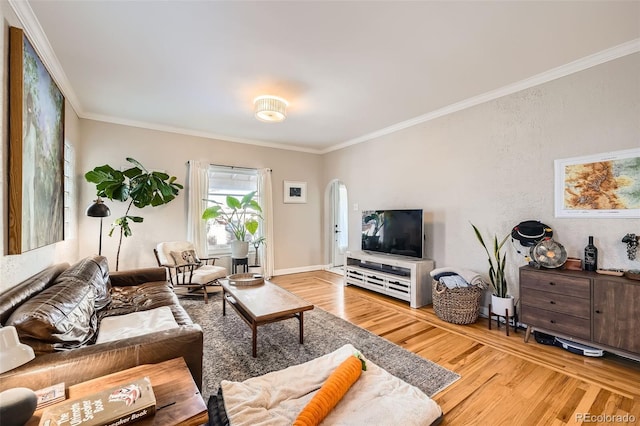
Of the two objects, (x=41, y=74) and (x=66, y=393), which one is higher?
(x=41, y=74)

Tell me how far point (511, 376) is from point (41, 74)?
175 inches

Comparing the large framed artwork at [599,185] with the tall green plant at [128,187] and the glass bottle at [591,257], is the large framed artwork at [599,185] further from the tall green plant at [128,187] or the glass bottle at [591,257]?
the tall green plant at [128,187]

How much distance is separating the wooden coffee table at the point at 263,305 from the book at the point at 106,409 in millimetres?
1222

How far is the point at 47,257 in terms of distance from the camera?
2.45 metres

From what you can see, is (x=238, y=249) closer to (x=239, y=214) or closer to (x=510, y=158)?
(x=239, y=214)

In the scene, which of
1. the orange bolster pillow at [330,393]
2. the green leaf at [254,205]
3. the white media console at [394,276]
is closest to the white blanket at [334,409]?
the orange bolster pillow at [330,393]

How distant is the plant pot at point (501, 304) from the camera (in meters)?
2.85

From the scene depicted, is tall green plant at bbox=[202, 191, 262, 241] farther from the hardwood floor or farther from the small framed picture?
the hardwood floor

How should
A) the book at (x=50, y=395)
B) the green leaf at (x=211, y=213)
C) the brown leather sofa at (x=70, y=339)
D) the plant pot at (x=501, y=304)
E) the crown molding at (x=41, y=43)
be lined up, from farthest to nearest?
the green leaf at (x=211, y=213), the plant pot at (x=501, y=304), the crown molding at (x=41, y=43), the brown leather sofa at (x=70, y=339), the book at (x=50, y=395)

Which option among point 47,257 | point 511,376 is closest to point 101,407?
point 47,257

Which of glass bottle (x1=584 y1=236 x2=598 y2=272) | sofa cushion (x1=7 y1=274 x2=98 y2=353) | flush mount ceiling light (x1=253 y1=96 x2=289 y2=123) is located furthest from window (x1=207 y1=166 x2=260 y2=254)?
glass bottle (x1=584 y1=236 x2=598 y2=272)

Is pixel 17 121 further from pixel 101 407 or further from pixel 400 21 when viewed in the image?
pixel 400 21

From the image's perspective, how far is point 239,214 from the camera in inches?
197

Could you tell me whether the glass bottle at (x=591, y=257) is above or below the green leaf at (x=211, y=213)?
below
